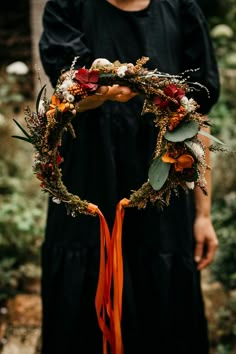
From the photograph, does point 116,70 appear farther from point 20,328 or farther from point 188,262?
point 20,328

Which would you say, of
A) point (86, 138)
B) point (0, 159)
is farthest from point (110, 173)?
point (0, 159)

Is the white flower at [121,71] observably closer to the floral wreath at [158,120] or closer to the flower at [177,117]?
the floral wreath at [158,120]

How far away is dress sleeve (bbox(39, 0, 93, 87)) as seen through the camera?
1.54 metres

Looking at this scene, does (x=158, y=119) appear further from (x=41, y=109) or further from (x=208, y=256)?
(x=208, y=256)

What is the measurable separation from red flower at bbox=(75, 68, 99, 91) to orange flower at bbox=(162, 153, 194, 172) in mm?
246

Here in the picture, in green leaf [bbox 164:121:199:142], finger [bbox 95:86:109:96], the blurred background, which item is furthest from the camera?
the blurred background

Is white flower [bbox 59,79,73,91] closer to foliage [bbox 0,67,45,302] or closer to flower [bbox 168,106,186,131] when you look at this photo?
flower [bbox 168,106,186,131]

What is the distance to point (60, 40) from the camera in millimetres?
1575

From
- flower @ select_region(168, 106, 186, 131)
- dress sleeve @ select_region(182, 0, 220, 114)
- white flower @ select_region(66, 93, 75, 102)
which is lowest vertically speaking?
flower @ select_region(168, 106, 186, 131)

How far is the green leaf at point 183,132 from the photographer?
1179 millimetres

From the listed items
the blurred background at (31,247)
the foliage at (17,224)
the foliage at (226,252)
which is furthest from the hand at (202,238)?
the foliage at (17,224)

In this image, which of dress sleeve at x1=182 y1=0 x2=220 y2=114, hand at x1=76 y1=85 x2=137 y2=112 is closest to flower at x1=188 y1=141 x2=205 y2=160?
hand at x1=76 y1=85 x2=137 y2=112

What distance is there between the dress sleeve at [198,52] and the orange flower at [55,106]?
24.8 inches

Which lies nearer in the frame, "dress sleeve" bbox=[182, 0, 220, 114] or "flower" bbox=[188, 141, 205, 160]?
"flower" bbox=[188, 141, 205, 160]
